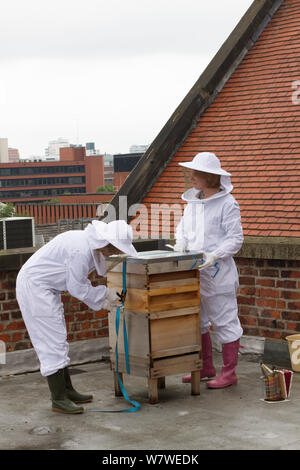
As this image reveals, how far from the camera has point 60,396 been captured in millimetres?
6609

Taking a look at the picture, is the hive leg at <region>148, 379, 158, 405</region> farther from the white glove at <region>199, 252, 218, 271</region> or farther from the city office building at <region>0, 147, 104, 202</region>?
the city office building at <region>0, 147, 104, 202</region>

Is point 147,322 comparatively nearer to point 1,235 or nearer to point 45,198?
point 1,235

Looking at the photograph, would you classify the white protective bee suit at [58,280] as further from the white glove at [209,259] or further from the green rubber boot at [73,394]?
the white glove at [209,259]

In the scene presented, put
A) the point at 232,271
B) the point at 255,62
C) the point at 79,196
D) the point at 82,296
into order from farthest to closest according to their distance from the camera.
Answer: the point at 79,196 → the point at 255,62 → the point at 232,271 → the point at 82,296

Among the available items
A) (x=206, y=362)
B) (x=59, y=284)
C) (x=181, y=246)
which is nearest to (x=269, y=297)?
(x=206, y=362)

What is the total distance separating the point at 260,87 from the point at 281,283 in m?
5.38

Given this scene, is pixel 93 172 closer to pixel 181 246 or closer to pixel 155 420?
pixel 181 246

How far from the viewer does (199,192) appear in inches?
303

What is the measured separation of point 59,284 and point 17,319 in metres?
1.82

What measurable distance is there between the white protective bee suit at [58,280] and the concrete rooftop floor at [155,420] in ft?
1.84

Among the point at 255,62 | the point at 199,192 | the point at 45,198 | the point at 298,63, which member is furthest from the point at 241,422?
the point at 45,198

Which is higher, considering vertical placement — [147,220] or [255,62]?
[255,62]

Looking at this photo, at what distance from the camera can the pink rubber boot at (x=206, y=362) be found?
7633 mm

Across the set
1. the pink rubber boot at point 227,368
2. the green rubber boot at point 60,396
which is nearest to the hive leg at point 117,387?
the green rubber boot at point 60,396
